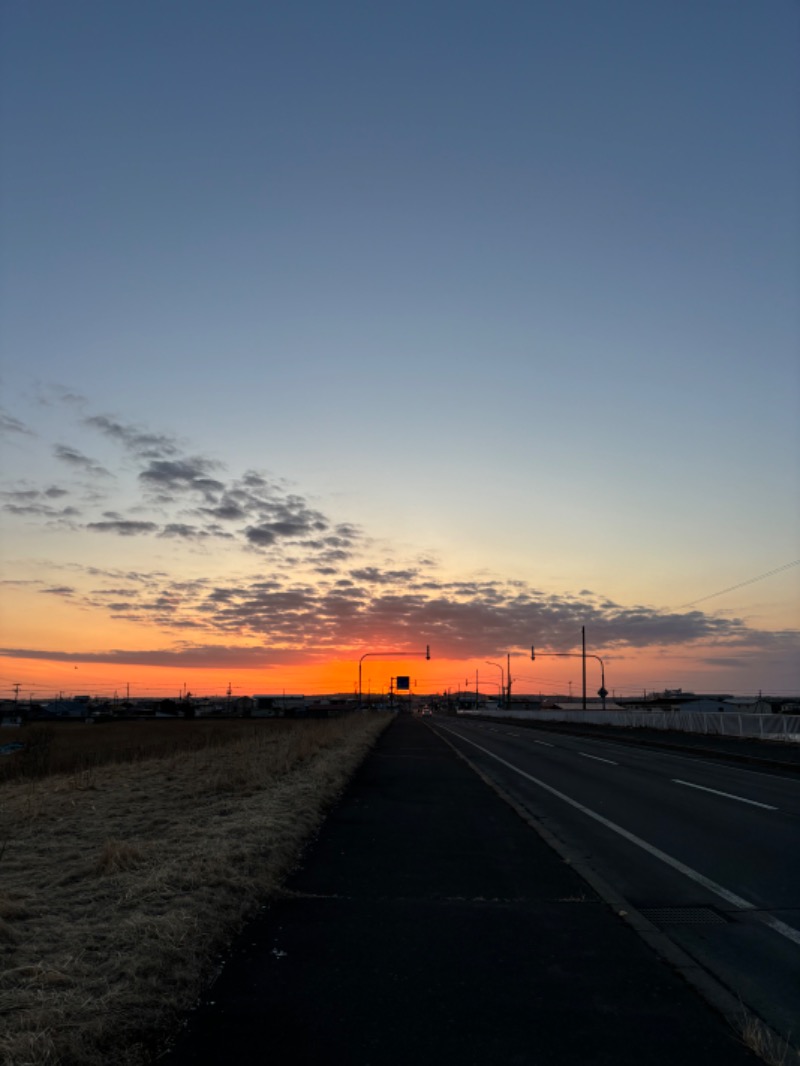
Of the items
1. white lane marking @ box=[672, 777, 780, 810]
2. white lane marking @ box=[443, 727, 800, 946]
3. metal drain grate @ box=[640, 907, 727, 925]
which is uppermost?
white lane marking @ box=[672, 777, 780, 810]

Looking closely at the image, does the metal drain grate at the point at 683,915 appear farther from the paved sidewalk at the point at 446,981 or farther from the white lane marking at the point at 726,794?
the white lane marking at the point at 726,794

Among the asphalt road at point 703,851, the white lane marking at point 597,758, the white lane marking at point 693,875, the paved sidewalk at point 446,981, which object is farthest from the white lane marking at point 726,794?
the paved sidewalk at point 446,981

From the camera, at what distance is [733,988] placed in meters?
5.42

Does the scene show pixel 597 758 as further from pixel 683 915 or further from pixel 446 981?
pixel 446 981

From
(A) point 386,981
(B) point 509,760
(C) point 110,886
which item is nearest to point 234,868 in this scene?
(C) point 110,886

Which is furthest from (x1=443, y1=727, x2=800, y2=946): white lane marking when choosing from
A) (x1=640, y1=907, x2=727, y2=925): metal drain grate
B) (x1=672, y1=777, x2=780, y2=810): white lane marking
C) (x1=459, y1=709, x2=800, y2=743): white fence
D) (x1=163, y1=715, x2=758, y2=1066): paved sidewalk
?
(x1=459, y1=709, x2=800, y2=743): white fence

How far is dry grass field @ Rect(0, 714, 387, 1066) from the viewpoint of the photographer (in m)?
4.32

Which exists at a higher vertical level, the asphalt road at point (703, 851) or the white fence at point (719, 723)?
the white fence at point (719, 723)

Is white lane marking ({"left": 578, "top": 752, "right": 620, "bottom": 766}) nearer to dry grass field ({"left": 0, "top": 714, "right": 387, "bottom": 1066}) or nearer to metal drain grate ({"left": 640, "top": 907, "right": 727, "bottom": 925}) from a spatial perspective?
dry grass field ({"left": 0, "top": 714, "right": 387, "bottom": 1066})

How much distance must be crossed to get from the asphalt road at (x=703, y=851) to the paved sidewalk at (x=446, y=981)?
0.58m

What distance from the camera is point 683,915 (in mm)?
7281

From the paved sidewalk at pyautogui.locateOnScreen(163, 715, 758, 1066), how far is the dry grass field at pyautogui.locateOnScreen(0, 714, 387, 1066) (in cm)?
31

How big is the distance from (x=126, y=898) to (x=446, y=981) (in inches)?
123

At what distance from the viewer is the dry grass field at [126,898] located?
14.2ft
